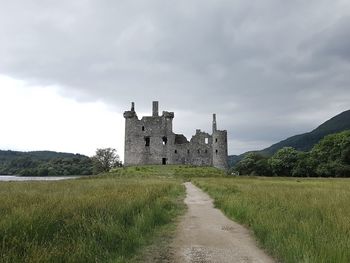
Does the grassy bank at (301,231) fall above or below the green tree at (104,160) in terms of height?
below

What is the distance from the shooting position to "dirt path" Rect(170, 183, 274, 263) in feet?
26.9

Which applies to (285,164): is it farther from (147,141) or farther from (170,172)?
(170,172)

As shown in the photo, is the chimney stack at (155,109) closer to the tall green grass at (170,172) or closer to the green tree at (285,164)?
the tall green grass at (170,172)

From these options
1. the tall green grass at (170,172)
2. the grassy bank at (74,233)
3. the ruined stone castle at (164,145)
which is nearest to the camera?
the grassy bank at (74,233)

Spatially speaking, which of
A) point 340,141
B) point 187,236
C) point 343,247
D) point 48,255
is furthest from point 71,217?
point 340,141

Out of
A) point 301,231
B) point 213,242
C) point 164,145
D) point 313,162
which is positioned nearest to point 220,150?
point 164,145

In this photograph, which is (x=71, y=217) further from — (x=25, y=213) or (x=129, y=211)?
(x=129, y=211)

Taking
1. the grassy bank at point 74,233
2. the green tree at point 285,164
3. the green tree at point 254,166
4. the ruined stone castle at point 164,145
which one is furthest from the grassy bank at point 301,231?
the green tree at point 254,166

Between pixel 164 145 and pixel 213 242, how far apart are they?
6477 centimetres

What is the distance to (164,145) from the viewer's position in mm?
74500

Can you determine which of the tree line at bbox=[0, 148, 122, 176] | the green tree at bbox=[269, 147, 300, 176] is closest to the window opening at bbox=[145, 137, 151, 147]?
the tree line at bbox=[0, 148, 122, 176]

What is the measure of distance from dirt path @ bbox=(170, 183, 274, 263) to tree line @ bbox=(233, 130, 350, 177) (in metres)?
66.6

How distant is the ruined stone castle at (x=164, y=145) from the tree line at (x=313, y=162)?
746 inches

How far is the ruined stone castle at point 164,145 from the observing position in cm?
7400
